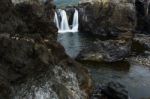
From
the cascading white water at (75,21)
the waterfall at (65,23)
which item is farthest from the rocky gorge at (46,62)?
the cascading white water at (75,21)

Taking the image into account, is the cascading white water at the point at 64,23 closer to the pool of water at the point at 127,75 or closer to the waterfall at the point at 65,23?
the waterfall at the point at 65,23

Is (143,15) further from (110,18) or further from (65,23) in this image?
(65,23)

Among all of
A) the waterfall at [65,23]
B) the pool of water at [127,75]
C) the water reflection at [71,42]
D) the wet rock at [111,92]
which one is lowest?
the pool of water at [127,75]

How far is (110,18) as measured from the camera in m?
75.3

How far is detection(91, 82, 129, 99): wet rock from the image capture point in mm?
32969

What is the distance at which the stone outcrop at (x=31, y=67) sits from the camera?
23562 millimetres

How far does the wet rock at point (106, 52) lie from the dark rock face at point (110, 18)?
19459 mm

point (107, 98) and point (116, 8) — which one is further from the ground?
point (116, 8)

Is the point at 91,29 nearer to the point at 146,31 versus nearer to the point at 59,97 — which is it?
the point at 146,31

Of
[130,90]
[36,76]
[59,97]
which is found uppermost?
[36,76]

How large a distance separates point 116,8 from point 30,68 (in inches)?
2103

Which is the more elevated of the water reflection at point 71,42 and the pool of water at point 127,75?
the water reflection at point 71,42

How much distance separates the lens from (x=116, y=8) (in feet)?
247

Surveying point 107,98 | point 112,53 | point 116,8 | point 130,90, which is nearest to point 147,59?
point 112,53
